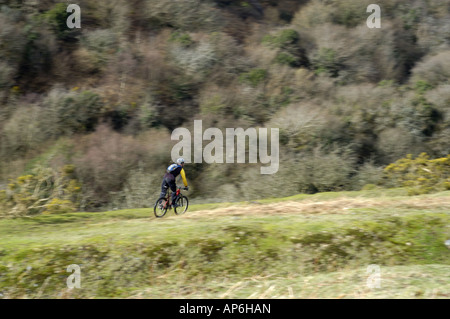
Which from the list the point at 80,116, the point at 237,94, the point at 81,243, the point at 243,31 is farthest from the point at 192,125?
the point at 81,243

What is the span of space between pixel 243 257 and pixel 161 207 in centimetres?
550

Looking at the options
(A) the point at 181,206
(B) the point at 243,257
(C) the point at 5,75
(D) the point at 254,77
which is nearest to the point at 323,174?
(A) the point at 181,206

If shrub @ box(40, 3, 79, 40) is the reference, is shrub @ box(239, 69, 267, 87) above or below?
below

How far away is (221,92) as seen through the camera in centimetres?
3412

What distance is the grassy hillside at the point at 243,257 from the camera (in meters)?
8.54

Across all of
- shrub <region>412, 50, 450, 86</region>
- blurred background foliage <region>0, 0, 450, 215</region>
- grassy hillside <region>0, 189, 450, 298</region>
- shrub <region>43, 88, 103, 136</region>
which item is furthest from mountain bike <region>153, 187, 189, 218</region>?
shrub <region>412, 50, 450, 86</region>

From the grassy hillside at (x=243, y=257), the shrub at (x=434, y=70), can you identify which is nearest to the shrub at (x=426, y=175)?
the grassy hillside at (x=243, y=257)

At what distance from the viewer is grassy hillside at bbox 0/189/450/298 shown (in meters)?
8.54

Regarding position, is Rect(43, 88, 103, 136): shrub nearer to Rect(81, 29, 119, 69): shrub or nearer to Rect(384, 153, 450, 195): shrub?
Rect(81, 29, 119, 69): shrub

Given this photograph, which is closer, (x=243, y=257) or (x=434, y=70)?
(x=243, y=257)

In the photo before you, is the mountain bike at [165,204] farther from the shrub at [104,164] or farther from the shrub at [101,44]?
the shrub at [101,44]

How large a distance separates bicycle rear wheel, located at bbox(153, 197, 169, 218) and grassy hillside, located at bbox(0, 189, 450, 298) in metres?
2.24

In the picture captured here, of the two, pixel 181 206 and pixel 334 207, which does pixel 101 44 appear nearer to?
pixel 181 206

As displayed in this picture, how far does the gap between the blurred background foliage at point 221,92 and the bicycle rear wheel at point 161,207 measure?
750 centimetres
